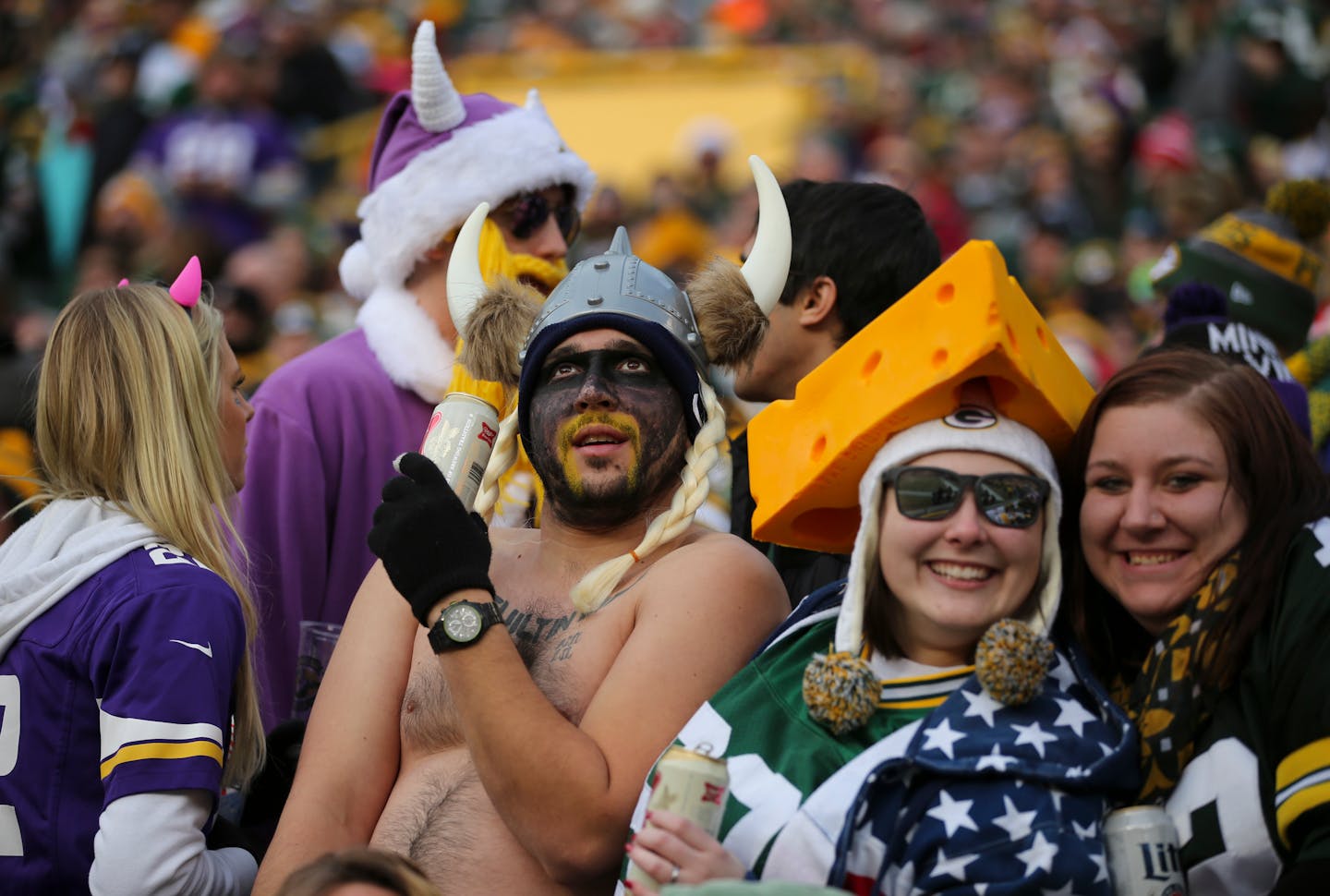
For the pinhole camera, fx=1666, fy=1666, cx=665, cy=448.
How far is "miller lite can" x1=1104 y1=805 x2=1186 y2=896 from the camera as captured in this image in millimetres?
2711

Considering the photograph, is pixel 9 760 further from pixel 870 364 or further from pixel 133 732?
pixel 870 364

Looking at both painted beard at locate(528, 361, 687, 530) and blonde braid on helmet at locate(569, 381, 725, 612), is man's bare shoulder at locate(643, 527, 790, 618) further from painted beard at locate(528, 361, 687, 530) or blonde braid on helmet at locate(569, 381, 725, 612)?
painted beard at locate(528, 361, 687, 530)

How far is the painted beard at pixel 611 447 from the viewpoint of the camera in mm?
3396

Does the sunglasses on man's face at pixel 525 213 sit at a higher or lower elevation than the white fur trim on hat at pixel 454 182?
lower

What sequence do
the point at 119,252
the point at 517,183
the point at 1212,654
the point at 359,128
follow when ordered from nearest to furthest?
1. the point at 1212,654
2. the point at 517,183
3. the point at 119,252
4. the point at 359,128

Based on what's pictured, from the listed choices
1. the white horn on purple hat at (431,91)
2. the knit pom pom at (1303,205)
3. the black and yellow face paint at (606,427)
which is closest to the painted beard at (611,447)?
the black and yellow face paint at (606,427)

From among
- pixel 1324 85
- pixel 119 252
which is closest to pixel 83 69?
pixel 119 252

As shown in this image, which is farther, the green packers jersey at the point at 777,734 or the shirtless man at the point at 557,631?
the shirtless man at the point at 557,631

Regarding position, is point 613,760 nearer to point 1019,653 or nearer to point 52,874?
point 1019,653

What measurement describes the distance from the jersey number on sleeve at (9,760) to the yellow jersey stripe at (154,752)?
0.63 feet

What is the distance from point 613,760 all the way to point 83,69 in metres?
14.1

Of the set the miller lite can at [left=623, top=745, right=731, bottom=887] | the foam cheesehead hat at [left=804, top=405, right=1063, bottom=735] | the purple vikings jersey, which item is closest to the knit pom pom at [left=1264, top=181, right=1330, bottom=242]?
the foam cheesehead hat at [left=804, top=405, right=1063, bottom=735]

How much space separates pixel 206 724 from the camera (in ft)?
10.0

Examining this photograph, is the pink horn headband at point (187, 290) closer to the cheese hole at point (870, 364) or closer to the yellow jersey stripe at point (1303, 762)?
the cheese hole at point (870, 364)
